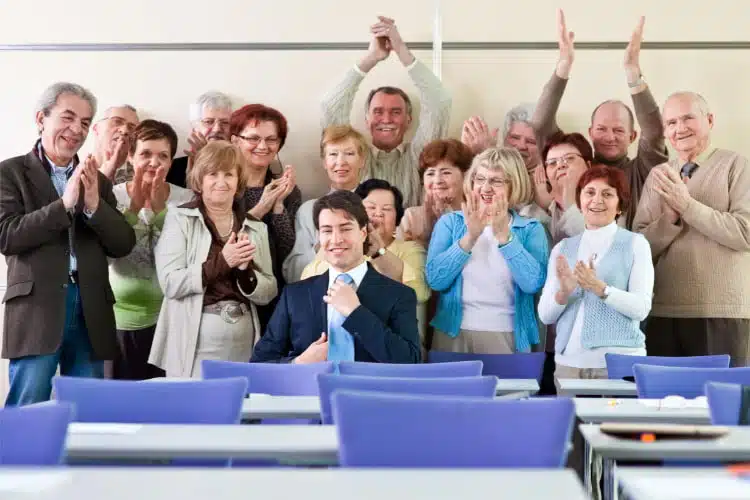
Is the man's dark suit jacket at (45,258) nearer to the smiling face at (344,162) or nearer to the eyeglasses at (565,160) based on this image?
the smiling face at (344,162)

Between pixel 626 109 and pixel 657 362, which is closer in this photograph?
pixel 657 362

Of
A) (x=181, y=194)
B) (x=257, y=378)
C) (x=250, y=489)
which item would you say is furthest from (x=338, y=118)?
(x=250, y=489)

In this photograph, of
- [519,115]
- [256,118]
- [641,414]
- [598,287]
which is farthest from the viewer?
[519,115]

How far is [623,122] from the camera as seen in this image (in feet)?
19.3

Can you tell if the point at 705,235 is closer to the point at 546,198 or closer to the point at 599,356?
the point at 546,198

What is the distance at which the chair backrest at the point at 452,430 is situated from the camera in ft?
6.26

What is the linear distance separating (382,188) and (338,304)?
137 centimetres

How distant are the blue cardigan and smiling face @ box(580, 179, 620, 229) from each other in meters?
0.37

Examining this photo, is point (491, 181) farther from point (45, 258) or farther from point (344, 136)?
point (45, 258)

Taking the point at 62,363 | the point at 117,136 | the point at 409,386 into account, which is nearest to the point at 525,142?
the point at 117,136

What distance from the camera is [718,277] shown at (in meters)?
5.46

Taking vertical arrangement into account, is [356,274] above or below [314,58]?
below

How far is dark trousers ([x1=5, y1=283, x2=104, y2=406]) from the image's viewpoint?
16.0 ft

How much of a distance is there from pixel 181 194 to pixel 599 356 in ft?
8.45
